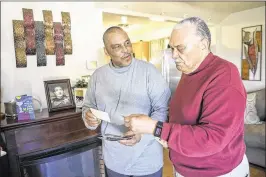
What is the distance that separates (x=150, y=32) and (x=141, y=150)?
5.29 m

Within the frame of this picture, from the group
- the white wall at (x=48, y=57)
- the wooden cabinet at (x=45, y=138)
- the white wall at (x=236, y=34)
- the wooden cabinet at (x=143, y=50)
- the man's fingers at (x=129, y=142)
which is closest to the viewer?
the man's fingers at (x=129, y=142)

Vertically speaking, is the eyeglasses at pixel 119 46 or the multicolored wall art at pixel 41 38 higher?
the multicolored wall art at pixel 41 38

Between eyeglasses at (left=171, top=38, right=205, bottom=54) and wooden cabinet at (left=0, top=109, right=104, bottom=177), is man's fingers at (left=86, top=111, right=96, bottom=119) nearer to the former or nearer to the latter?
eyeglasses at (left=171, top=38, right=205, bottom=54)

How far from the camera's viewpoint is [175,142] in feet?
2.35

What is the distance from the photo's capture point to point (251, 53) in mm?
4082

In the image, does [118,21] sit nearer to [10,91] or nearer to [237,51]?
[237,51]

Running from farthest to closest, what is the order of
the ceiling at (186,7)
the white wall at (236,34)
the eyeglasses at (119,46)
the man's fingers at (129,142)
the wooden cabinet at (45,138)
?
the white wall at (236,34) < the ceiling at (186,7) < the wooden cabinet at (45,138) < the eyeglasses at (119,46) < the man's fingers at (129,142)

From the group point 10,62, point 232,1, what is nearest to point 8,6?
point 10,62

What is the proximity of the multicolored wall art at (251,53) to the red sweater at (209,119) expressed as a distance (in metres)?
3.71

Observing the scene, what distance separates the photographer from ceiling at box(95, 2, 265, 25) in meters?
2.83

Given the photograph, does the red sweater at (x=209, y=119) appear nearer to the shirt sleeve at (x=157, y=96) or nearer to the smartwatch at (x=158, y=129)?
the smartwatch at (x=158, y=129)

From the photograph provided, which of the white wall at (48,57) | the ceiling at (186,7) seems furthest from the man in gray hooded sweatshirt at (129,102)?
the ceiling at (186,7)

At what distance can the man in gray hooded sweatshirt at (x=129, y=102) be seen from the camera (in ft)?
3.77

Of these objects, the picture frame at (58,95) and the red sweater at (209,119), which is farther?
the picture frame at (58,95)
